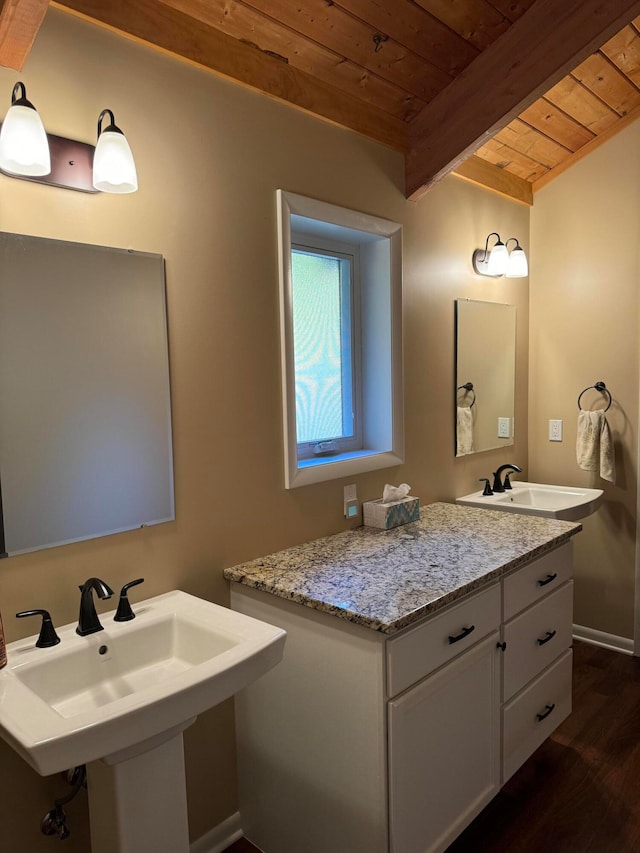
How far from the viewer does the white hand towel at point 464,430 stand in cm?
289

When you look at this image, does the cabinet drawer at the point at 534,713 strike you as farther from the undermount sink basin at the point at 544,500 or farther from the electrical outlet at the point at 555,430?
the electrical outlet at the point at 555,430

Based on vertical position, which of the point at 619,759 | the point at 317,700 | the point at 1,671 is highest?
the point at 1,671

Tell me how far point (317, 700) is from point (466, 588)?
1.70 feet

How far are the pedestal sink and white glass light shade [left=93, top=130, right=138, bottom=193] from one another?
1088 mm

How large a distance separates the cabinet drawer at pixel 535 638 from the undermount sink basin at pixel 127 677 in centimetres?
93

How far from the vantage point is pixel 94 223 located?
155 cm

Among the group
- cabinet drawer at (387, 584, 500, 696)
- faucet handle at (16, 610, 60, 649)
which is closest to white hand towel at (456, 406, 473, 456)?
cabinet drawer at (387, 584, 500, 696)

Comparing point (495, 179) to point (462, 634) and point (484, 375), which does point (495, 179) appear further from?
point (462, 634)

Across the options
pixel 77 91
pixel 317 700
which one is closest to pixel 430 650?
pixel 317 700

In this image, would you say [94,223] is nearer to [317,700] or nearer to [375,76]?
[375,76]

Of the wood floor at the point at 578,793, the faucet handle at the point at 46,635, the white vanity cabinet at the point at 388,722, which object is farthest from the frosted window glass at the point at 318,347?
the wood floor at the point at 578,793

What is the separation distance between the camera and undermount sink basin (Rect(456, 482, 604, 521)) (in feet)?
8.75

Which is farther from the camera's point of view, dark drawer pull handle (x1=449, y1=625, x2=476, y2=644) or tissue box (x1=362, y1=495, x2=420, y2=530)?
tissue box (x1=362, y1=495, x2=420, y2=530)

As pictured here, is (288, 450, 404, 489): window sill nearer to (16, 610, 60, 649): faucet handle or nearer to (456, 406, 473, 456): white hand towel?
(456, 406, 473, 456): white hand towel
